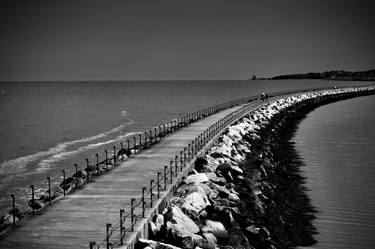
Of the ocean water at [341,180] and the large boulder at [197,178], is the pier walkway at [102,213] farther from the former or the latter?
the ocean water at [341,180]

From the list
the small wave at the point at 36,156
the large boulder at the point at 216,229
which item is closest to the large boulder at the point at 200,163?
the large boulder at the point at 216,229

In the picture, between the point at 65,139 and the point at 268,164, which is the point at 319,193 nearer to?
the point at 268,164

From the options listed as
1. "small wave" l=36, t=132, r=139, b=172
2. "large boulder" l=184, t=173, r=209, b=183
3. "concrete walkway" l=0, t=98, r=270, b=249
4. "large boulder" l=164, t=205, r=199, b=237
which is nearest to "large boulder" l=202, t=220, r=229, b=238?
"large boulder" l=164, t=205, r=199, b=237

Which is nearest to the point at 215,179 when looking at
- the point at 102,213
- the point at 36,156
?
the point at 102,213

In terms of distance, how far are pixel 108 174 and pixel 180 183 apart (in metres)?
3.13

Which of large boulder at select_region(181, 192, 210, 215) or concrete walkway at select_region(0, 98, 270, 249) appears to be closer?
concrete walkway at select_region(0, 98, 270, 249)

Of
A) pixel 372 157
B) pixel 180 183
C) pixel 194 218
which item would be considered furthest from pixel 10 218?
pixel 372 157

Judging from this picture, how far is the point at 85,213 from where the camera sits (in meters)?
12.3

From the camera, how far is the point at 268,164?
2253 cm

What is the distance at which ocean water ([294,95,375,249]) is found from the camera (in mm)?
15000

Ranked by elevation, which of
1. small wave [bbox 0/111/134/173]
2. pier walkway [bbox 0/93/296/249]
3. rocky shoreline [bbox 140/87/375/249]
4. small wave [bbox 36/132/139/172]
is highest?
pier walkway [bbox 0/93/296/249]

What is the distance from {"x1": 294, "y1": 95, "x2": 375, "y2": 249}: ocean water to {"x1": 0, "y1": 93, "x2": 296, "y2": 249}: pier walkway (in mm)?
5619

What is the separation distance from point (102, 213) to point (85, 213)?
46cm

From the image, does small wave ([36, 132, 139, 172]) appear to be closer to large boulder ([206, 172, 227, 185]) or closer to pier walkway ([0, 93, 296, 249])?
pier walkway ([0, 93, 296, 249])
